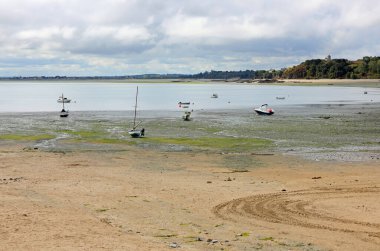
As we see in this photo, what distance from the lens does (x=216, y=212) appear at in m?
18.7

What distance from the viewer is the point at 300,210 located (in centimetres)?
1898

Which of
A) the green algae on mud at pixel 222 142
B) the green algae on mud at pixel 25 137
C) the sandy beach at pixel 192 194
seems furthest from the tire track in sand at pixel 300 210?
the green algae on mud at pixel 25 137

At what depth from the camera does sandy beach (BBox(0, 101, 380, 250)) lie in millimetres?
14828

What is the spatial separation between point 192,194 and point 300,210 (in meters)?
4.91

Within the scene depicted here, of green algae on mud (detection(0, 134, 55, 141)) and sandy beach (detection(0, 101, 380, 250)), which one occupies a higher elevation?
sandy beach (detection(0, 101, 380, 250))

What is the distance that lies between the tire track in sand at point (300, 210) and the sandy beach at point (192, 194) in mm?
40

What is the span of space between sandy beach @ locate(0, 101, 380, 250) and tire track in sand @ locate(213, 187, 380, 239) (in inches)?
1.6

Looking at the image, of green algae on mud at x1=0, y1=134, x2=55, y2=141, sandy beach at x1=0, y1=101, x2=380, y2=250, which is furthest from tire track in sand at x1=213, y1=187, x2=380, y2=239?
green algae on mud at x1=0, y1=134, x2=55, y2=141

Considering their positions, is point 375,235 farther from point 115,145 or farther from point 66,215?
point 115,145

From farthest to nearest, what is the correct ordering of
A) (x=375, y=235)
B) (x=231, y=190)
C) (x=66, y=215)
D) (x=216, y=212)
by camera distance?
1. (x=231, y=190)
2. (x=216, y=212)
3. (x=66, y=215)
4. (x=375, y=235)

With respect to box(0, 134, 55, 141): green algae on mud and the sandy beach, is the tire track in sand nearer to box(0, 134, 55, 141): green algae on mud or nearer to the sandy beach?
the sandy beach

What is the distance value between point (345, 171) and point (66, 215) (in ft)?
55.3

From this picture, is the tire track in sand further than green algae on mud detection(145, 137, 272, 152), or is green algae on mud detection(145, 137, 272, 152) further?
green algae on mud detection(145, 137, 272, 152)

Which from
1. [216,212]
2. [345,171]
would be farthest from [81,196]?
[345,171]
